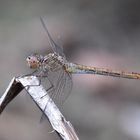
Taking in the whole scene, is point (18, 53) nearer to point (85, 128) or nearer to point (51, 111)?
point (85, 128)

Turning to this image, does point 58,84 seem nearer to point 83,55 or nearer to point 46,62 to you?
point 46,62

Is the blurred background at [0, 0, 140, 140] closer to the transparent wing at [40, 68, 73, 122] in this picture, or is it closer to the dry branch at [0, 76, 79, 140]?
the transparent wing at [40, 68, 73, 122]

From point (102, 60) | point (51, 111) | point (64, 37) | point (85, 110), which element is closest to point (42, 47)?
point (64, 37)

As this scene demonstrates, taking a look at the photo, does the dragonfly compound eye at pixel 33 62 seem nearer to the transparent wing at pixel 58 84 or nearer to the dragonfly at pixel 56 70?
the dragonfly at pixel 56 70

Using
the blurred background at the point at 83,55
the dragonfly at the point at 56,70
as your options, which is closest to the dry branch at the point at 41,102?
the dragonfly at the point at 56,70

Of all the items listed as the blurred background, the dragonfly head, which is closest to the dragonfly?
the dragonfly head

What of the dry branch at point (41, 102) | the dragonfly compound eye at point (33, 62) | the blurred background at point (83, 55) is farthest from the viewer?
the blurred background at point (83, 55)

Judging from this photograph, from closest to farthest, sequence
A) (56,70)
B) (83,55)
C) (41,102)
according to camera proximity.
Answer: (41,102) → (56,70) → (83,55)

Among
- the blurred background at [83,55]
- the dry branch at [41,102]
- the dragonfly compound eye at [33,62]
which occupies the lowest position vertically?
the dry branch at [41,102]

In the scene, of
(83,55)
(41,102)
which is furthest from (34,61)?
(83,55)
